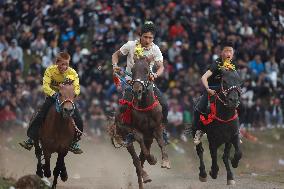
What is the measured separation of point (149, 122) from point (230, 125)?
208cm

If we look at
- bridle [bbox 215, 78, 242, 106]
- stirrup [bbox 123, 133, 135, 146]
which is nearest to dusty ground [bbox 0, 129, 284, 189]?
stirrup [bbox 123, 133, 135, 146]

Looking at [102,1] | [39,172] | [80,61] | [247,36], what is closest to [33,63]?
[80,61]

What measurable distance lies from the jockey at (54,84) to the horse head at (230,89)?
10.5 feet

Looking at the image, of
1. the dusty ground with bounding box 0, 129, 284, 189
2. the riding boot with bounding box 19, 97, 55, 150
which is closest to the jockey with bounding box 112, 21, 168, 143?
the riding boot with bounding box 19, 97, 55, 150

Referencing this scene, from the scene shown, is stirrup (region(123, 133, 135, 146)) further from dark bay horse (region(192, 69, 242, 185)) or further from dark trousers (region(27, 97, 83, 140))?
dark bay horse (region(192, 69, 242, 185))

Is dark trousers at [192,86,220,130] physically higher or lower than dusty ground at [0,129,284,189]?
higher

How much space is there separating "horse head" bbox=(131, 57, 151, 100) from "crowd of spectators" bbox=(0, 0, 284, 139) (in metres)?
11.2

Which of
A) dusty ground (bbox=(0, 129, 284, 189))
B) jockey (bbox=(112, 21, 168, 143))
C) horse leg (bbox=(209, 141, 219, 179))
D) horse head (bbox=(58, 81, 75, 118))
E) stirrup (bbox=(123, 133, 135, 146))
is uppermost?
jockey (bbox=(112, 21, 168, 143))

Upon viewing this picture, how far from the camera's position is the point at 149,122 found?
18.0 meters

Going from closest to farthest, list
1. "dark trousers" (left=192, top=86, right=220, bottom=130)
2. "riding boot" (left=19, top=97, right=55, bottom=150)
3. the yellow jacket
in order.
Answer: the yellow jacket → "riding boot" (left=19, top=97, right=55, bottom=150) → "dark trousers" (left=192, top=86, right=220, bottom=130)

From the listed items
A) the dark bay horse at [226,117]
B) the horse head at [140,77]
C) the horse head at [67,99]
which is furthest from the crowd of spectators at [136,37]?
the horse head at [67,99]

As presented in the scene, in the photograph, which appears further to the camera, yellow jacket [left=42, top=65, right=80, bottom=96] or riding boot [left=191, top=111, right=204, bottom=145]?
riding boot [left=191, top=111, right=204, bottom=145]

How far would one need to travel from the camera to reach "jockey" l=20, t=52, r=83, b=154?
17719mm

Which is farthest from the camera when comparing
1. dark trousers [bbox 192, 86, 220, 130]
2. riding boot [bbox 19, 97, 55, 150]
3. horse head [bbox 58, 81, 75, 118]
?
dark trousers [bbox 192, 86, 220, 130]
